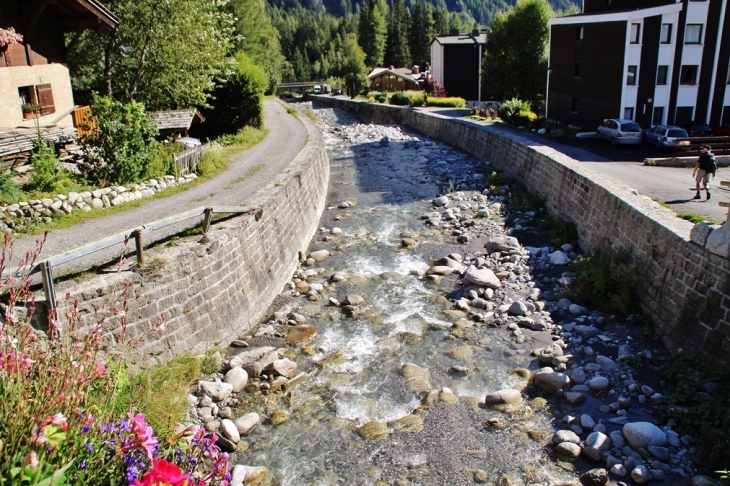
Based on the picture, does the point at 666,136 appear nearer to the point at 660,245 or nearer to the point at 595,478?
the point at 660,245

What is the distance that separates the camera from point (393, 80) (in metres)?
78.7

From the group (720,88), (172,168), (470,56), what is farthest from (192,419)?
(470,56)

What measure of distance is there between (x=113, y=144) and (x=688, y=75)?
32.3 m

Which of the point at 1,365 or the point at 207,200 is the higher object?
the point at 1,365

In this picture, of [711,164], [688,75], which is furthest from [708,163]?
[688,75]

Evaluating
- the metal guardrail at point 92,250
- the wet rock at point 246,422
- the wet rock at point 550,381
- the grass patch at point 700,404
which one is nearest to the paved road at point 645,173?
the grass patch at point 700,404

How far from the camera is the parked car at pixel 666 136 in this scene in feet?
88.9

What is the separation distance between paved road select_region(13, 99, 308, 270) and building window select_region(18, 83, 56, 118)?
5.65 meters

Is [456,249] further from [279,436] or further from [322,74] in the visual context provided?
[322,74]

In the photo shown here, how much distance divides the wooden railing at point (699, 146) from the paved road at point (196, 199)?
16.9 metres

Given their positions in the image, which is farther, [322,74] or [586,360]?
[322,74]

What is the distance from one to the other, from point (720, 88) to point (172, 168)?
31.7 metres

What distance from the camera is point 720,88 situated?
111 feet

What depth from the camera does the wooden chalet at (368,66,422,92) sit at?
75812 mm
